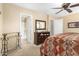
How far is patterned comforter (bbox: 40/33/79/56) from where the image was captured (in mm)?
1592

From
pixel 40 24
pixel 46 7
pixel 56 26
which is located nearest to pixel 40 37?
pixel 40 24

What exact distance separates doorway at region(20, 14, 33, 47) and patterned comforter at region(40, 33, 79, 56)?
0.85ft

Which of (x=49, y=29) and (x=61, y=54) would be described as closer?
(x=61, y=54)

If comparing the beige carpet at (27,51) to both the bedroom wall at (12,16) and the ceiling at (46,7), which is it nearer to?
the bedroom wall at (12,16)

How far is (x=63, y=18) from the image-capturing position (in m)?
1.77

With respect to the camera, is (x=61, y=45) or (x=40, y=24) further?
(x=40, y=24)

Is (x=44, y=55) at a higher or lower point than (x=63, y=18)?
lower

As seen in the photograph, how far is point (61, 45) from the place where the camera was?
1.65 m

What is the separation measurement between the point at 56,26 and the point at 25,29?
0.48 meters

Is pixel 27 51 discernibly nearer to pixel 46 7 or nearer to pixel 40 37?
pixel 40 37

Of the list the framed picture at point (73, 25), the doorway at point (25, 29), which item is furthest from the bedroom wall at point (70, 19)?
the doorway at point (25, 29)

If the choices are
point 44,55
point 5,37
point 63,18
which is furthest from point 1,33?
point 63,18

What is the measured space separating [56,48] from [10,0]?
97 centimetres

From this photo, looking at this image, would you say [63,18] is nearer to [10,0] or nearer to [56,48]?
[56,48]
